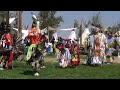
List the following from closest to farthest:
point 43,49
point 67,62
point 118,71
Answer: point 43,49 < point 118,71 < point 67,62

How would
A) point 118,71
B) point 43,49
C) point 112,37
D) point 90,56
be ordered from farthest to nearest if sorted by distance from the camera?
1. point 112,37
2. point 90,56
3. point 118,71
4. point 43,49

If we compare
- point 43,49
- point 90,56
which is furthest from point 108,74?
point 90,56

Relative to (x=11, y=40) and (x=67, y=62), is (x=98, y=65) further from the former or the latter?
(x=11, y=40)

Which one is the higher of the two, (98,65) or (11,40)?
(11,40)

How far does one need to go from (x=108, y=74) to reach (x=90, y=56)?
3.35 meters
